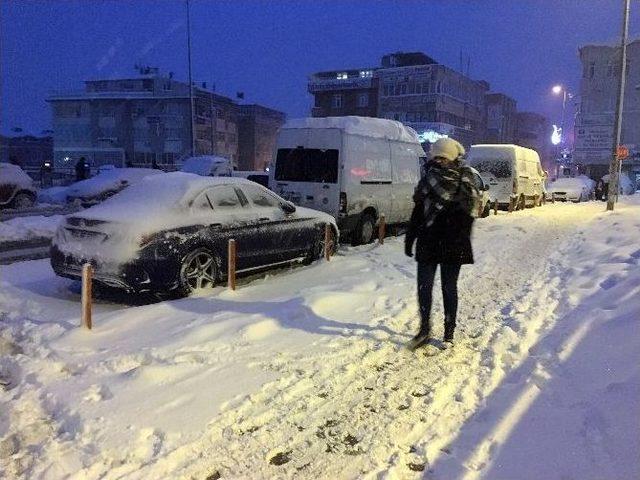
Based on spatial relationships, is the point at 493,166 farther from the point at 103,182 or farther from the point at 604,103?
the point at 604,103

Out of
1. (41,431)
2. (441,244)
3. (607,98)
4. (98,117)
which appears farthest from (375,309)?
(98,117)

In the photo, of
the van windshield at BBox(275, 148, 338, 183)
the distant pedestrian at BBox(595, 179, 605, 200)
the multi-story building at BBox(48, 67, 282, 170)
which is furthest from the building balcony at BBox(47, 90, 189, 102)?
the van windshield at BBox(275, 148, 338, 183)

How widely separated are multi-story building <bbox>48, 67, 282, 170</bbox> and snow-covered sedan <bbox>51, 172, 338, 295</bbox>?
50016 mm

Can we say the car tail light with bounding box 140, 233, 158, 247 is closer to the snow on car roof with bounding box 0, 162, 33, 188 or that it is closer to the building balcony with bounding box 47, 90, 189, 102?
the snow on car roof with bounding box 0, 162, 33, 188

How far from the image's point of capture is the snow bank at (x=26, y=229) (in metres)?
12.4

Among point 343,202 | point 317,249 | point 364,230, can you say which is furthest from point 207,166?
point 317,249

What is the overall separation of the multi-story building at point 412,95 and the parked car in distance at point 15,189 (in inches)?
1559

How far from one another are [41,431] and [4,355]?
1717mm

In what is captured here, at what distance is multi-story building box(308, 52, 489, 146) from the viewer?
177ft

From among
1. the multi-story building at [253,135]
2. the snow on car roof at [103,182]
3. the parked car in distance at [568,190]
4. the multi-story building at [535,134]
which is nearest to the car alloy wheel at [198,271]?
the snow on car roof at [103,182]

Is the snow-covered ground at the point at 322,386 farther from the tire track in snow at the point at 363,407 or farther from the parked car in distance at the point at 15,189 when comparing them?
the parked car in distance at the point at 15,189

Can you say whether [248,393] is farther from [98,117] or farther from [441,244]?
[98,117]

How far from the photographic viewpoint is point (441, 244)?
501 centimetres

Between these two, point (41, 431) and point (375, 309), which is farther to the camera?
point (375, 309)
